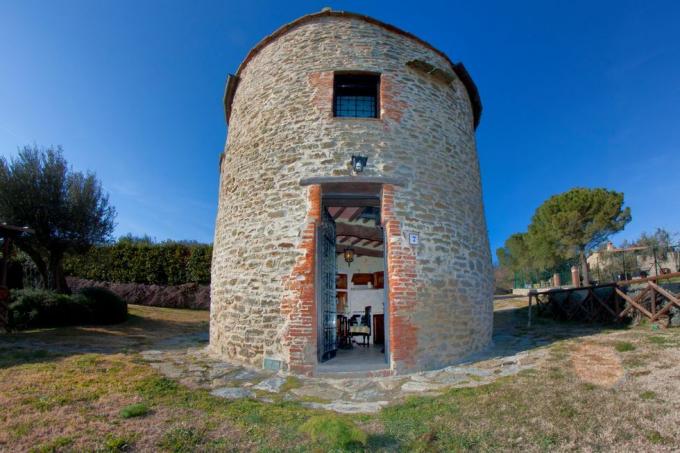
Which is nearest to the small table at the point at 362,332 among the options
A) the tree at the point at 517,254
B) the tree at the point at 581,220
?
the tree at the point at 581,220

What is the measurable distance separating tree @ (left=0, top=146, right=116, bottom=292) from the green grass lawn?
317 inches

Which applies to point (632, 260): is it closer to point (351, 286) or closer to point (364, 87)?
point (351, 286)

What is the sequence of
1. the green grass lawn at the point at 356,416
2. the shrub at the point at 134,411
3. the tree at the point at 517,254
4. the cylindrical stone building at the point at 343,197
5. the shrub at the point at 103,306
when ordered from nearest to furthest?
the green grass lawn at the point at 356,416, the shrub at the point at 134,411, the cylindrical stone building at the point at 343,197, the shrub at the point at 103,306, the tree at the point at 517,254

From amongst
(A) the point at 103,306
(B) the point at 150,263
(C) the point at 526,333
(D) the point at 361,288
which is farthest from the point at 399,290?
(B) the point at 150,263

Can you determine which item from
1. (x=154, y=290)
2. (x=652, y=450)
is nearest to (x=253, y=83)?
(x=652, y=450)

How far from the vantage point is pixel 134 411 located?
4.00 metres

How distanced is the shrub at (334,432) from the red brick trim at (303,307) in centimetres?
217

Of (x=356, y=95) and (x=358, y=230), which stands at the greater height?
(x=356, y=95)

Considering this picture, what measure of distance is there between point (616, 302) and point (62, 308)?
52.1 feet

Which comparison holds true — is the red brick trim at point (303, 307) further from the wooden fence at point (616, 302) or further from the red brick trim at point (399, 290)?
the wooden fence at point (616, 302)

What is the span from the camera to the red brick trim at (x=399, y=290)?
6.14m

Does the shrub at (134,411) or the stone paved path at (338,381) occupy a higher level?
the shrub at (134,411)

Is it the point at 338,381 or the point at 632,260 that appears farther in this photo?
the point at 632,260

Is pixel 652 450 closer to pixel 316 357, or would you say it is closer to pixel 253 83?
pixel 316 357
